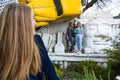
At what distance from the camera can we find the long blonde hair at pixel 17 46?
303cm

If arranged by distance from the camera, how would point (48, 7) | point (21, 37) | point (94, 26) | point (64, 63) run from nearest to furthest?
1. point (21, 37)
2. point (64, 63)
3. point (48, 7)
4. point (94, 26)

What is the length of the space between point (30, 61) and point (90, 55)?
992cm

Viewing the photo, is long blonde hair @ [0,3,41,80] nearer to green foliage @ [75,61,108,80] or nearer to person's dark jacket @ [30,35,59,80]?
person's dark jacket @ [30,35,59,80]

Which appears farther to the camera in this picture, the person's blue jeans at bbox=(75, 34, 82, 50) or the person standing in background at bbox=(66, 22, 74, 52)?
the person standing in background at bbox=(66, 22, 74, 52)

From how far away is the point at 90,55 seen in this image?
1291cm

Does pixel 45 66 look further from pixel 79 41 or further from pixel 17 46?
pixel 79 41

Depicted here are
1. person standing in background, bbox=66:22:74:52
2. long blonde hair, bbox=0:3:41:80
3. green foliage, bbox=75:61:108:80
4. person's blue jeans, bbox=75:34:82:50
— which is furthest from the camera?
person standing in background, bbox=66:22:74:52

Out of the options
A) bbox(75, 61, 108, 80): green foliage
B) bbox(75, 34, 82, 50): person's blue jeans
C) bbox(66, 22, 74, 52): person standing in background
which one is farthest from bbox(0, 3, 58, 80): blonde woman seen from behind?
bbox(66, 22, 74, 52): person standing in background

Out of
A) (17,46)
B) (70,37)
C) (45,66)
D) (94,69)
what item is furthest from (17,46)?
(70,37)

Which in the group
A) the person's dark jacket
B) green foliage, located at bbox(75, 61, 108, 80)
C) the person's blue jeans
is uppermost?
the person's dark jacket

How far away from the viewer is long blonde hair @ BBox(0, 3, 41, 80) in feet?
9.95

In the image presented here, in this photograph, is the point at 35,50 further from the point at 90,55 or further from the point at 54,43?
the point at 54,43

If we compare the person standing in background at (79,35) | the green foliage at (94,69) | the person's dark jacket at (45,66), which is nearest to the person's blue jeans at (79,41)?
the person standing in background at (79,35)

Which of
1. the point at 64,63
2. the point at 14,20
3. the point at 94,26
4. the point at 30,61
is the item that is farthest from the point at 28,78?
the point at 94,26
